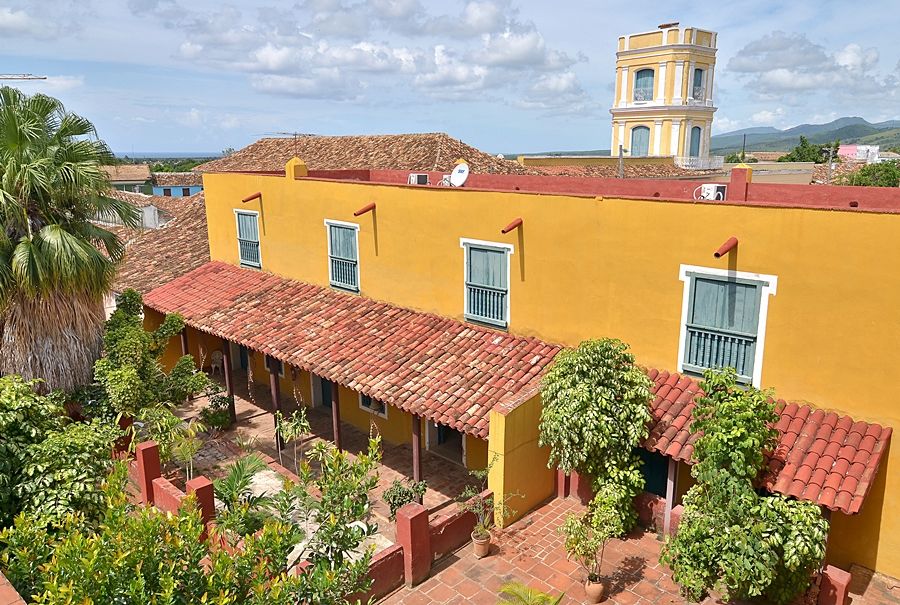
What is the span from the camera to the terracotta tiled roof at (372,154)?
2792cm

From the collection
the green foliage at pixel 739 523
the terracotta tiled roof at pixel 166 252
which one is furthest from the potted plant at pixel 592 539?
the terracotta tiled roof at pixel 166 252

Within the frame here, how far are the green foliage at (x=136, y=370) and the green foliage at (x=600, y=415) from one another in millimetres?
8160

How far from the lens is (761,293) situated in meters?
9.95

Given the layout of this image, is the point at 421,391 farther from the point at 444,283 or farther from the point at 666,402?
the point at 666,402

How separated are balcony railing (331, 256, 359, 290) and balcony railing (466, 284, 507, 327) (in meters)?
3.75

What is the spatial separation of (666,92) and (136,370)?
44571 millimetres

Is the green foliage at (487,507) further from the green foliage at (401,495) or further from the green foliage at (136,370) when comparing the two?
the green foliage at (136,370)

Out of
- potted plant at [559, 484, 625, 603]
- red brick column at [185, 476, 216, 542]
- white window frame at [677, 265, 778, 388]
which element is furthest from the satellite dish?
red brick column at [185, 476, 216, 542]

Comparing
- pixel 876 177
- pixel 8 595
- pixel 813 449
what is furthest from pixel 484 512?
pixel 876 177

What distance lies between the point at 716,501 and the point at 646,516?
8.48ft

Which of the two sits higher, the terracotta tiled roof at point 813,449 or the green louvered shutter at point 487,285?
the green louvered shutter at point 487,285

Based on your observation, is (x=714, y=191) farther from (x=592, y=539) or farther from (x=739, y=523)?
(x=592, y=539)

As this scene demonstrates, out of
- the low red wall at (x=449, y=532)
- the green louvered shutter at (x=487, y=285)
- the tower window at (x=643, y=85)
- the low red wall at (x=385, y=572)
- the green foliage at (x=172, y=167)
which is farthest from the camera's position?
the green foliage at (x=172, y=167)

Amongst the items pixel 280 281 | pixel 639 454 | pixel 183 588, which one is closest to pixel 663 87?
pixel 280 281
